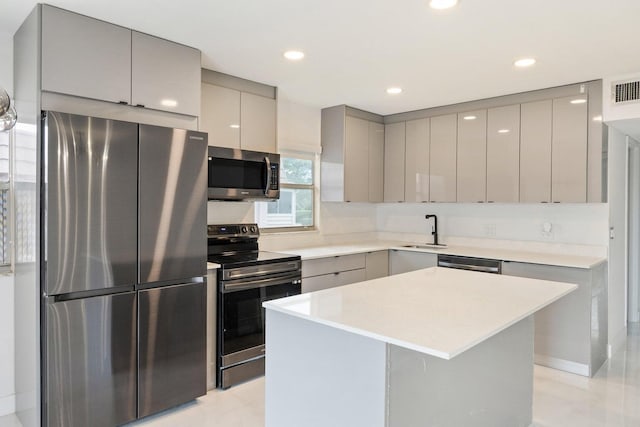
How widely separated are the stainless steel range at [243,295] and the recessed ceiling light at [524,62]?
2.24 meters

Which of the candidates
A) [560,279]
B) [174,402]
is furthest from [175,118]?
[560,279]

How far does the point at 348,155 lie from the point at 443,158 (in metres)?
1.00

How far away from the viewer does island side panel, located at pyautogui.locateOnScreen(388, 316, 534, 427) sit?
1.64 m

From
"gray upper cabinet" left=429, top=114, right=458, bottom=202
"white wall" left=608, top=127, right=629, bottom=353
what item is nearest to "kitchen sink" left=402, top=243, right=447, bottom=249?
"gray upper cabinet" left=429, top=114, right=458, bottom=202

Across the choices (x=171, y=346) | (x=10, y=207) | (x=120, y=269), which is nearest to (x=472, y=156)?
(x=171, y=346)

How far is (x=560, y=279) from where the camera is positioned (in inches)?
134

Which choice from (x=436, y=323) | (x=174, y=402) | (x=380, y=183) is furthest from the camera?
(x=380, y=183)

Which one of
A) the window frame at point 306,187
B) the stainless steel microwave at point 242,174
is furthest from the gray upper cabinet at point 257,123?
the window frame at point 306,187

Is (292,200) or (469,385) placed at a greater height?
(292,200)

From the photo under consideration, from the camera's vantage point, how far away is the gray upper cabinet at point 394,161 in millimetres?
4789

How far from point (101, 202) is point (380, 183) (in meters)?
3.21

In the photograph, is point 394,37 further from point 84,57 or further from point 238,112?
point 84,57

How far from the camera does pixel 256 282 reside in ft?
10.6

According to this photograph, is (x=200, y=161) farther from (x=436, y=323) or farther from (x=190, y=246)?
(x=436, y=323)
